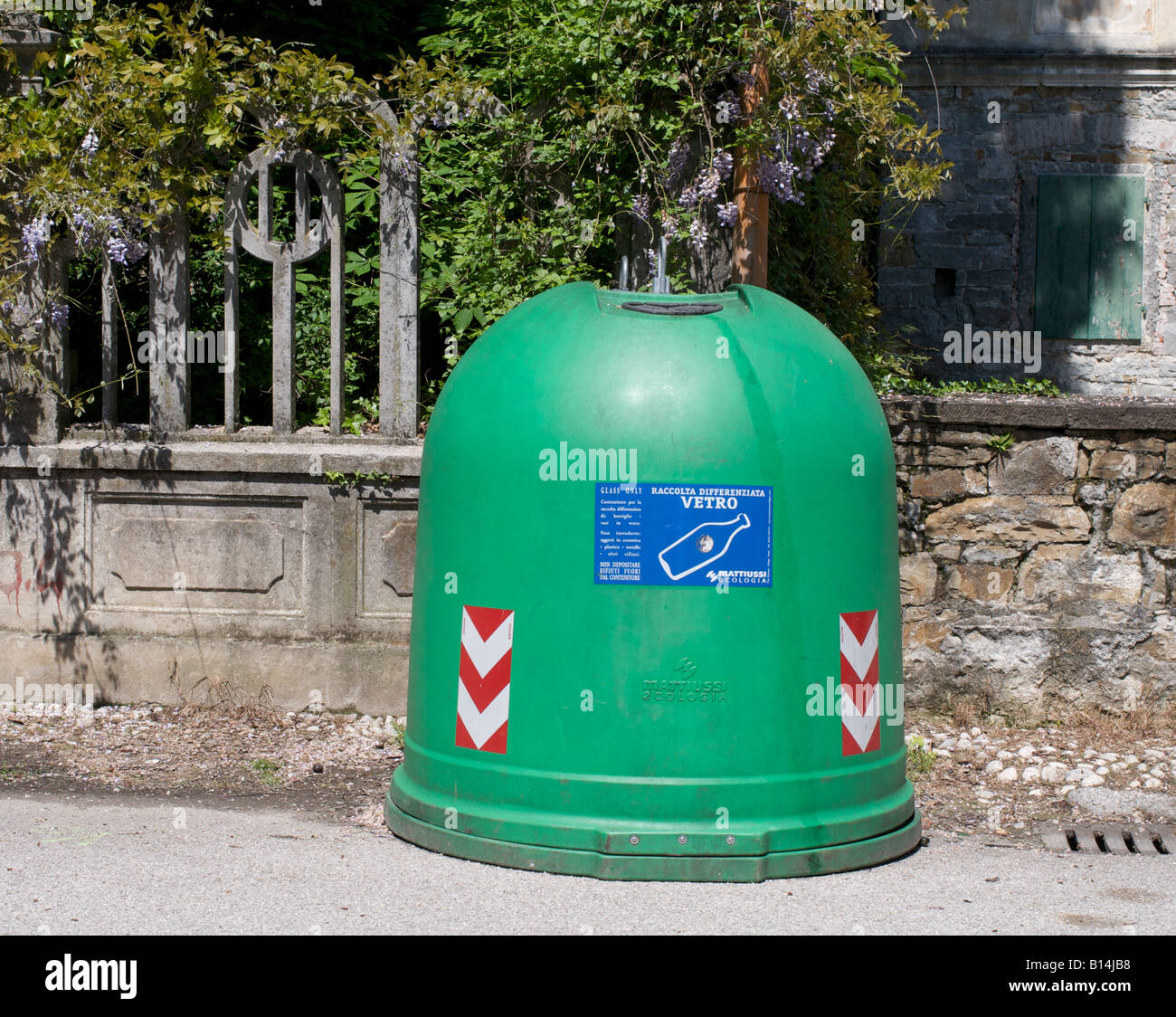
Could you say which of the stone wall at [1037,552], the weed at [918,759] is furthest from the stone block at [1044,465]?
the weed at [918,759]

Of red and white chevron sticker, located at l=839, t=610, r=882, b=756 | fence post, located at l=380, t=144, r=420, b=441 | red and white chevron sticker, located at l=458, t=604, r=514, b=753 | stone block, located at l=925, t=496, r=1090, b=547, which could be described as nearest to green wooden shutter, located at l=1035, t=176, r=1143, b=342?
stone block, located at l=925, t=496, r=1090, b=547

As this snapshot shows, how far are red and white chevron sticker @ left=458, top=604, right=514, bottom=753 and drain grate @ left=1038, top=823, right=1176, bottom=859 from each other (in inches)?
72.5

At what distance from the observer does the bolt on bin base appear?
3.60 metres

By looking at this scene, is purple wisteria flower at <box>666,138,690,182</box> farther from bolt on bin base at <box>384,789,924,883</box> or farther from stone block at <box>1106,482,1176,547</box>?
bolt on bin base at <box>384,789,924,883</box>

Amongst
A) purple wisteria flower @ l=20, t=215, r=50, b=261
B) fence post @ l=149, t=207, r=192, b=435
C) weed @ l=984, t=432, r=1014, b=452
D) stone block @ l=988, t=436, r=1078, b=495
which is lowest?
stone block @ l=988, t=436, r=1078, b=495

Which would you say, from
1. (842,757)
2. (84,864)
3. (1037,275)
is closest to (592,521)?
Answer: (842,757)

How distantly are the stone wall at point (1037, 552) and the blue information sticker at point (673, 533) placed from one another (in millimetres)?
1998

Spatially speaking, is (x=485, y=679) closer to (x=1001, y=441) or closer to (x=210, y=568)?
(x=210, y=568)

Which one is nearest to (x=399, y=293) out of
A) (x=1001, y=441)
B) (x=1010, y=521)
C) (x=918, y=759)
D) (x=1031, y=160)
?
(x=1001, y=441)

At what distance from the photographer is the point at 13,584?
5.62m

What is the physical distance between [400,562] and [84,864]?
202cm

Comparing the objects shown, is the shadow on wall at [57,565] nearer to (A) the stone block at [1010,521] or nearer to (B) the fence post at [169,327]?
(B) the fence post at [169,327]

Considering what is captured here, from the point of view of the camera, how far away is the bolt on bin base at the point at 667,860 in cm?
360

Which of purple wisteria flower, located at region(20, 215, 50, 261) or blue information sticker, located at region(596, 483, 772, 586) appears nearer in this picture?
blue information sticker, located at region(596, 483, 772, 586)
